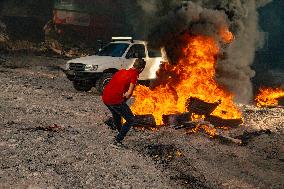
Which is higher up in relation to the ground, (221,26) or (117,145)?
(221,26)

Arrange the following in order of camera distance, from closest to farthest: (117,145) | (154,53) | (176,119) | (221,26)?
(117,145) → (176,119) → (221,26) → (154,53)

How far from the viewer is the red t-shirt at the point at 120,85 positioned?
6.91 meters

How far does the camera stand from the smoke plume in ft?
40.3

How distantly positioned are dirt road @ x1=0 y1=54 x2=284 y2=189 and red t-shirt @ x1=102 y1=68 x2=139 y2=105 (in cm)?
100

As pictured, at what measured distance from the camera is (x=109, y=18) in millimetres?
28969

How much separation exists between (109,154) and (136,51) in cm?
718

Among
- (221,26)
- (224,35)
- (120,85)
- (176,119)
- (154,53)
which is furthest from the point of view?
(154,53)

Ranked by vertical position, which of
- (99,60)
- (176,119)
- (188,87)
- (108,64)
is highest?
(99,60)

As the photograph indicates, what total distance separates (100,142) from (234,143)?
3170 millimetres

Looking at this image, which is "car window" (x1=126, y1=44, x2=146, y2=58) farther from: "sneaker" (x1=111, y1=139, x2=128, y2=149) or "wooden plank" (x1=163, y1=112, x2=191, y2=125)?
"sneaker" (x1=111, y1=139, x2=128, y2=149)

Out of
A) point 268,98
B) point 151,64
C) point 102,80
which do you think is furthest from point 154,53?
point 268,98

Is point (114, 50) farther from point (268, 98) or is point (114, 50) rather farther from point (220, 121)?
point (268, 98)

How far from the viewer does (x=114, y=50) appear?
43.9 ft

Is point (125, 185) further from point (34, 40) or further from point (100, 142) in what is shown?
point (34, 40)
